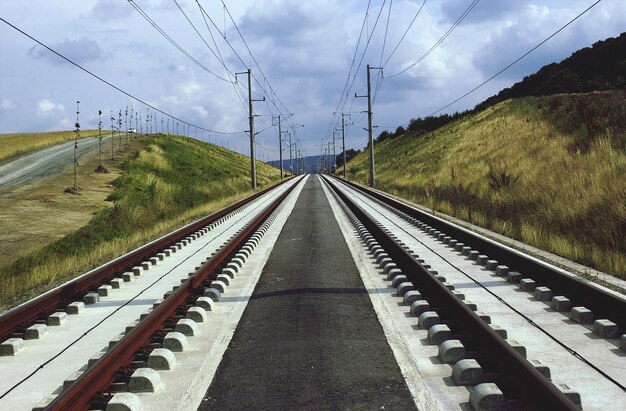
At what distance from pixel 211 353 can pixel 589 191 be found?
11.1 meters

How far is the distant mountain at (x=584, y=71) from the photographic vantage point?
6850cm

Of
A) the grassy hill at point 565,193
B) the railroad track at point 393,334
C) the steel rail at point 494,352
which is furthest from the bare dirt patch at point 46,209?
the grassy hill at point 565,193

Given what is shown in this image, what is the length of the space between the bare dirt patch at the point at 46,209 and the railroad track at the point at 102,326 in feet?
19.3

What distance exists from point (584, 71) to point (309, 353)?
279 feet

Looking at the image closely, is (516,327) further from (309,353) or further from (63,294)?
(63,294)

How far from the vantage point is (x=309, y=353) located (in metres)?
4.64

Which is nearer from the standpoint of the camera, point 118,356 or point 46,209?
point 118,356

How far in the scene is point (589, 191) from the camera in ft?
42.5

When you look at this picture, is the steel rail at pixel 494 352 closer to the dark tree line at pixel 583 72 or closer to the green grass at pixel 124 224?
the green grass at pixel 124 224

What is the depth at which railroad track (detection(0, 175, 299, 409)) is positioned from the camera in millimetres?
3930

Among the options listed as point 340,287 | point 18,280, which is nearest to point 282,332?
point 340,287

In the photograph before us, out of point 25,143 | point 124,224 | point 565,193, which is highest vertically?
point 25,143

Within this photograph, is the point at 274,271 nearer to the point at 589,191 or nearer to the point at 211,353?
the point at 211,353

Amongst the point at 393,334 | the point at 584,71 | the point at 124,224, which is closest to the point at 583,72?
the point at 584,71
